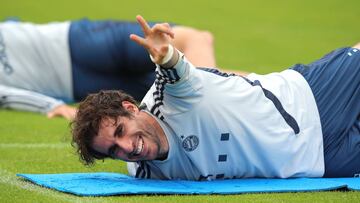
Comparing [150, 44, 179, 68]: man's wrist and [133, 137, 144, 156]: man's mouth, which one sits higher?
[150, 44, 179, 68]: man's wrist

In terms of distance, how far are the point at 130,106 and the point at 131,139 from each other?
33 centimetres

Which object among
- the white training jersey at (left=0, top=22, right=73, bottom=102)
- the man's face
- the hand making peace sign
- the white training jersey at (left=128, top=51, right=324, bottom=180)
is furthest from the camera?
the white training jersey at (left=0, top=22, right=73, bottom=102)

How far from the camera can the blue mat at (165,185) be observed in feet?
18.1

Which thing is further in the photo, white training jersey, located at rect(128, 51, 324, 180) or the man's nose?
white training jersey, located at rect(128, 51, 324, 180)

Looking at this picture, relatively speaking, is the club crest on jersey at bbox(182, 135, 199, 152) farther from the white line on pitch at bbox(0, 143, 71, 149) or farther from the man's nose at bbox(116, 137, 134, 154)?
the white line on pitch at bbox(0, 143, 71, 149)

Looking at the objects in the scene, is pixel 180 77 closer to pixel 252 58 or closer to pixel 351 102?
pixel 351 102

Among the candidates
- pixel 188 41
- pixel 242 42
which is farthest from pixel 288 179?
pixel 242 42

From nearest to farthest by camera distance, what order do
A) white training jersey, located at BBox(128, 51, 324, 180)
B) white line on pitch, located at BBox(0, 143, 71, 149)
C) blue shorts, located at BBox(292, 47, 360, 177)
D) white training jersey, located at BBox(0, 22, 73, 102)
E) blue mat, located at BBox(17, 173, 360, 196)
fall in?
blue mat, located at BBox(17, 173, 360, 196), white training jersey, located at BBox(128, 51, 324, 180), blue shorts, located at BBox(292, 47, 360, 177), white line on pitch, located at BBox(0, 143, 71, 149), white training jersey, located at BBox(0, 22, 73, 102)

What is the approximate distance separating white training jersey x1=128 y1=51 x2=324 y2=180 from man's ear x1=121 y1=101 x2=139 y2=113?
0.25 feet

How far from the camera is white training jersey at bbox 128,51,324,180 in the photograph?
575 cm

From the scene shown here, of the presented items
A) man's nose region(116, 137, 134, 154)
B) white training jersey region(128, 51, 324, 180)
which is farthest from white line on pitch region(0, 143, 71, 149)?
man's nose region(116, 137, 134, 154)

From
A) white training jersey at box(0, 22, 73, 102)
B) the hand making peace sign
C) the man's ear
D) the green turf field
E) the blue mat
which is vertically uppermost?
the hand making peace sign

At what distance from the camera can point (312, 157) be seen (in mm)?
6090

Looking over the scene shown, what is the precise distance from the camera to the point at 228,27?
562 inches
